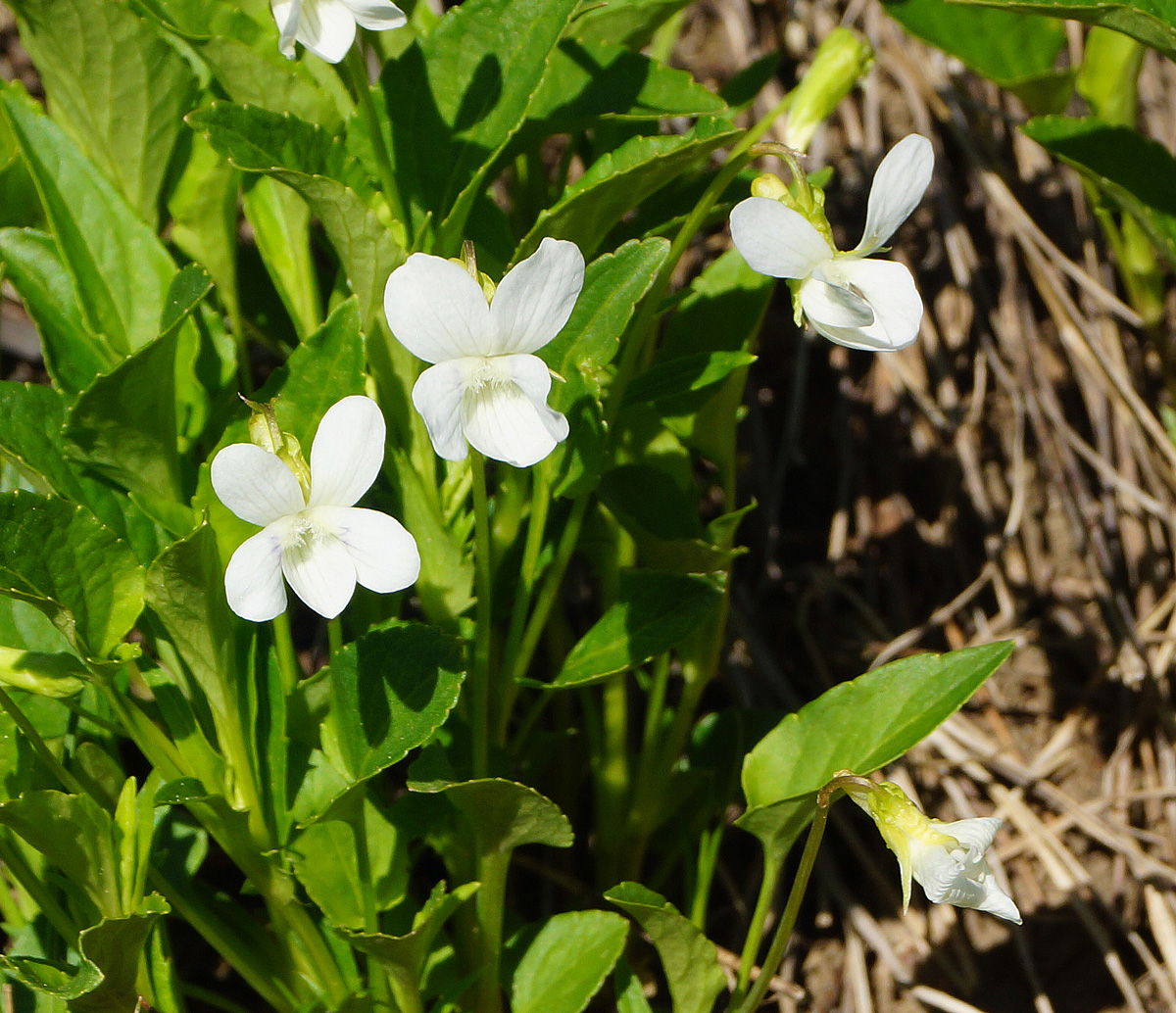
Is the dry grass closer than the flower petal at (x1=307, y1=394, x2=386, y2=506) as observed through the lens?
No

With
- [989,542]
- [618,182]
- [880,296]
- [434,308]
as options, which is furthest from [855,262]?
[989,542]

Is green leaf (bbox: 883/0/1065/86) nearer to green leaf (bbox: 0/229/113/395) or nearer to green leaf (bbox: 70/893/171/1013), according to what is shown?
green leaf (bbox: 0/229/113/395)

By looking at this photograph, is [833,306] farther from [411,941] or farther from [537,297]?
[411,941]

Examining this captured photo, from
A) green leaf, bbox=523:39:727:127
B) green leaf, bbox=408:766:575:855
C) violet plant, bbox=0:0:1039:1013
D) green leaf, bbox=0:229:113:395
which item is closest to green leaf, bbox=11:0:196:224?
violet plant, bbox=0:0:1039:1013

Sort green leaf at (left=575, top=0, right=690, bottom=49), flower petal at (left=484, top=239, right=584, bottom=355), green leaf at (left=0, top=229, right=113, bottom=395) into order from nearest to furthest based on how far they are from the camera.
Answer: flower petal at (left=484, top=239, right=584, bottom=355)
green leaf at (left=0, top=229, right=113, bottom=395)
green leaf at (left=575, top=0, right=690, bottom=49)

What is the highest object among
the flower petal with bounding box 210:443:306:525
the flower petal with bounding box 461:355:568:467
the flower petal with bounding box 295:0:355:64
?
the flower petal with bounding box 295:0:355:64

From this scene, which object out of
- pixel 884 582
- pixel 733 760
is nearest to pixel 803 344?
pixel 884 582
